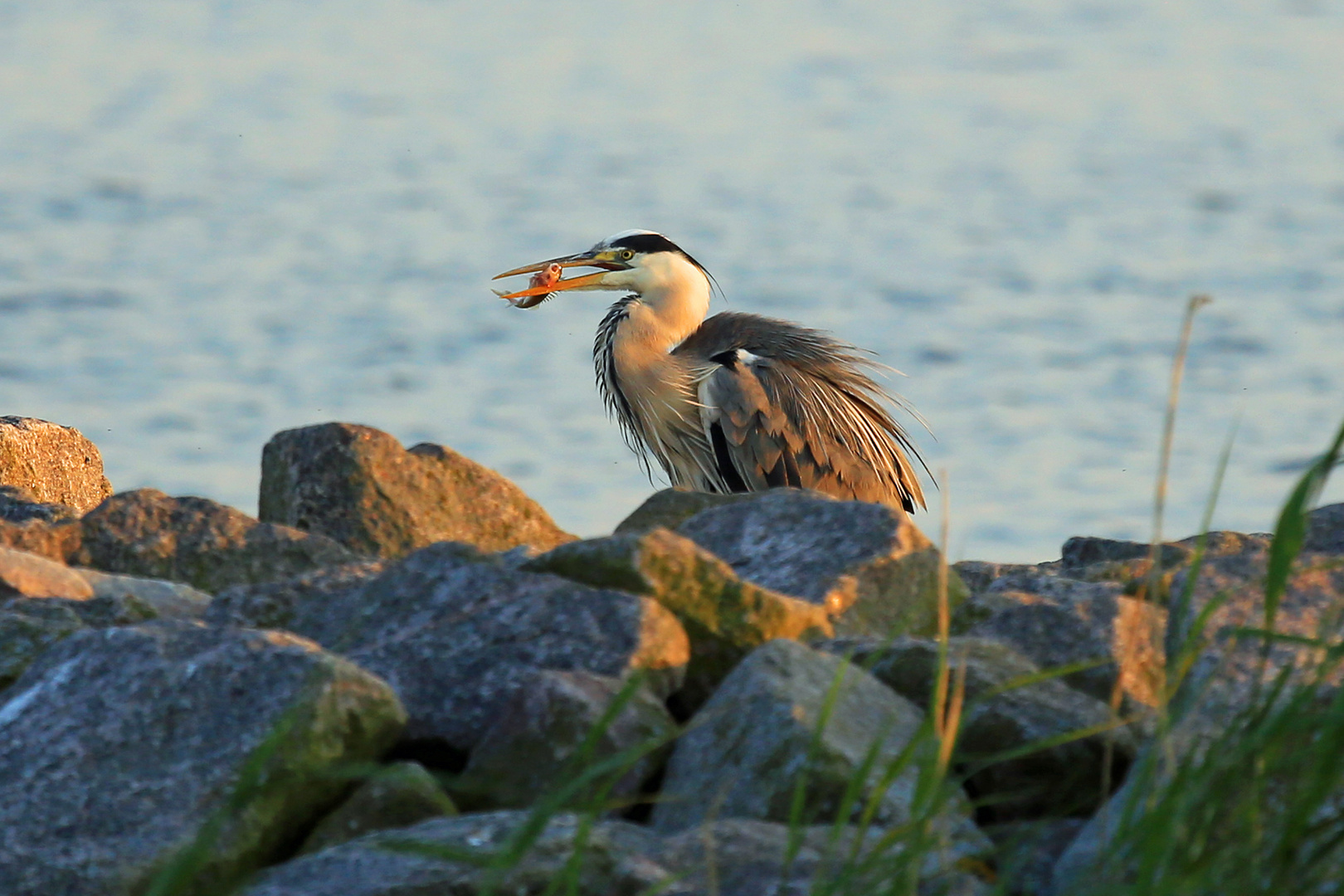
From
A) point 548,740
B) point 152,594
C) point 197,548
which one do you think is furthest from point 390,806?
point 197,548

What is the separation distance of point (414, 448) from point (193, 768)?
2.11 meters

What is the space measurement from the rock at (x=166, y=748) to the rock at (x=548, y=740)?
16cm

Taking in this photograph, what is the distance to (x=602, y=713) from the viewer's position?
2865 mm

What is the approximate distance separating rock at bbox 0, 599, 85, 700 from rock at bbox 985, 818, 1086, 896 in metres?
1.65

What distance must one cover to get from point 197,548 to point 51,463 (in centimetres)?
166

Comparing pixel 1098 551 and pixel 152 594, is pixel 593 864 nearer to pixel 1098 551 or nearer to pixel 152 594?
pixel 152 594

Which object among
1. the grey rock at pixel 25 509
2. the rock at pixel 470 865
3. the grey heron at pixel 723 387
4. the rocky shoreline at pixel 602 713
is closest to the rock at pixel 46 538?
the grey rock at pixel 25 509

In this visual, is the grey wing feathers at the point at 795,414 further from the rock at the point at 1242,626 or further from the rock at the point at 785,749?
the rock at the point at 785,749

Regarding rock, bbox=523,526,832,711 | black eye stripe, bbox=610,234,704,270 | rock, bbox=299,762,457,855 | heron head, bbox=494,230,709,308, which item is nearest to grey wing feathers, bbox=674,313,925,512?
heron head, bbox=494,230,709,308

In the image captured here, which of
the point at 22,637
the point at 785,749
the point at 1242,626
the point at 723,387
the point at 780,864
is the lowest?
the point at 780,864

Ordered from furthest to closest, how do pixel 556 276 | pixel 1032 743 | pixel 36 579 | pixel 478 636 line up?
pixel 556 276
pixel 36 579
pixel 478 636
pixel 1032 743

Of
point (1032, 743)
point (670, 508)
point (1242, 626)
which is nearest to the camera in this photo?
point (1242, 626)

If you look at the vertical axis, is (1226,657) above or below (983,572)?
below

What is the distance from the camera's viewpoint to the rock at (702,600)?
10.5 ft
